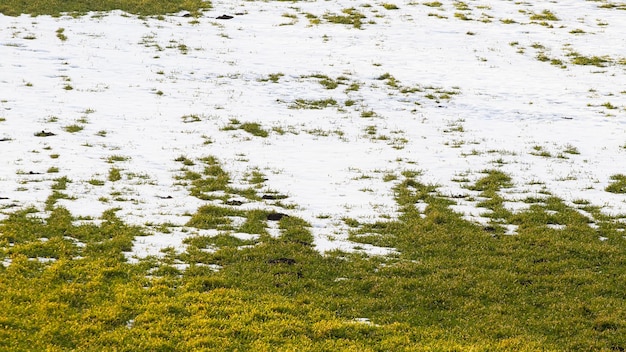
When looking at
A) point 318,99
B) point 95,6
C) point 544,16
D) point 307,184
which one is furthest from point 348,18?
point 307,184

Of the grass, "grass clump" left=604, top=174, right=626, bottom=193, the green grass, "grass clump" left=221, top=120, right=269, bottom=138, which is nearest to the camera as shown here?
the grass

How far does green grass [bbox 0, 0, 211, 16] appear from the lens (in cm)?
4593

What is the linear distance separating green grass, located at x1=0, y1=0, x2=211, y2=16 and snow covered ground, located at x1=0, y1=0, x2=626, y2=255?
1729 mm

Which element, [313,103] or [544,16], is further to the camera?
[544,16]

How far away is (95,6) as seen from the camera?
4816 centimetres

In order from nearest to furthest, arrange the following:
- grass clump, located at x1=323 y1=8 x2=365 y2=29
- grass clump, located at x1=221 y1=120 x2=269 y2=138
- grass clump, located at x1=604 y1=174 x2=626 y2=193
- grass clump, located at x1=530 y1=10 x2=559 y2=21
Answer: grass clump, located at x1=604 y1=174 x2=626 y2=193
grass clump, located at x1=221 y1=120 x2=269 y2=138
grass clump, located at x1=323 y1=8 x2=365 y2=29
grass clump, located at x1=530 y1=10 x2=559 y2=21

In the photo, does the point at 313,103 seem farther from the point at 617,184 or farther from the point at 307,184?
the point at 617,184

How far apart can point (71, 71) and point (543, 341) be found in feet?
107

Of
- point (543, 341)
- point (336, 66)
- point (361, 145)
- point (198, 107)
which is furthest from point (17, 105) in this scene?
point (543, 341)

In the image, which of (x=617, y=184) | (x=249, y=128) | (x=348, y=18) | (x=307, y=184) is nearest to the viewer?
(x=617, y=184)

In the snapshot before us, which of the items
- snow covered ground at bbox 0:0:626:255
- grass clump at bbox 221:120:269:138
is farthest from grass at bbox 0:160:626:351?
grass clump at bbox 221:120:269:138

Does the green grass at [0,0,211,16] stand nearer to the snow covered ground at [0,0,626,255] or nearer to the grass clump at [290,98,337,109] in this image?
the snow covered ground at [0,0,626,255]

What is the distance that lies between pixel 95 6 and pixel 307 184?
35.3 meters

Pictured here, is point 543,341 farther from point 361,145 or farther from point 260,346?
point 361,145
